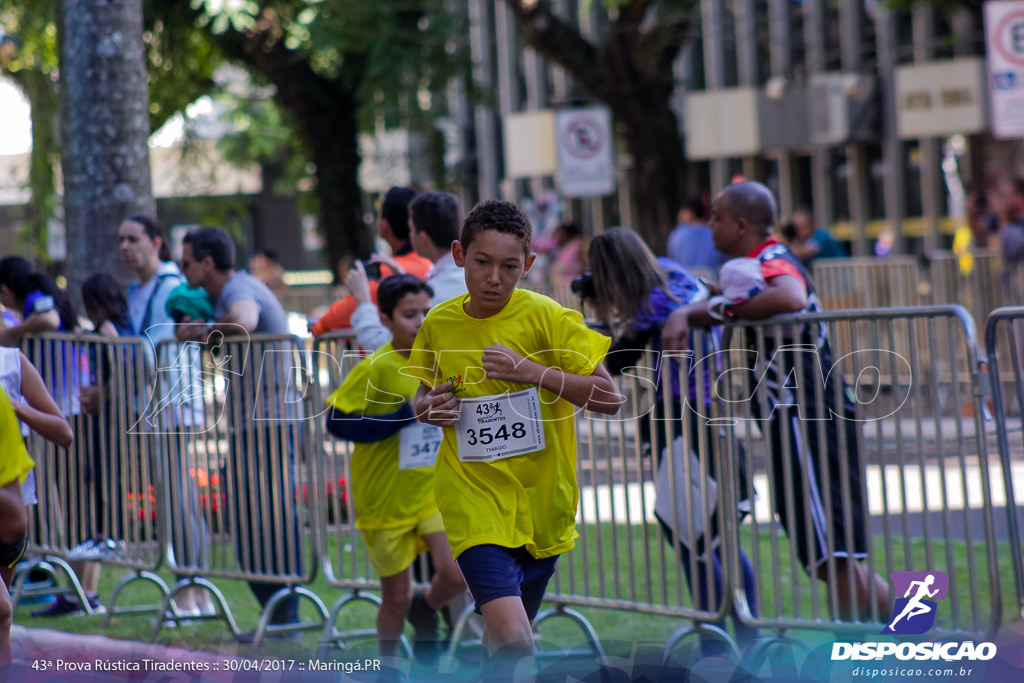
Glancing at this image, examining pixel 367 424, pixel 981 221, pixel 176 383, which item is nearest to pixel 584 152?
pixel 981 221

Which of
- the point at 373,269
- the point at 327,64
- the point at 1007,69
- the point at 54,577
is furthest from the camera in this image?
the point at 327,64

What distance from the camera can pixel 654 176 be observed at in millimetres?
17328

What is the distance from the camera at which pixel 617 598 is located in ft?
20.0

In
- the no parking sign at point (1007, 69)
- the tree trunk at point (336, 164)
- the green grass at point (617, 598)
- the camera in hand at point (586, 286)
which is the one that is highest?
the tree trunk at point (336, 164)

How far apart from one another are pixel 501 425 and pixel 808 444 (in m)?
1.72

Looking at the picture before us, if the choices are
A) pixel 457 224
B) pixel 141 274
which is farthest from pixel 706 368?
pixel 141 274

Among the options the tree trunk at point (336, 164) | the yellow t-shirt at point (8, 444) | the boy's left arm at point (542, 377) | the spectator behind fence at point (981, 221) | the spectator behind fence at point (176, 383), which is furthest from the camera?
the tree trunk at point (336, 164)

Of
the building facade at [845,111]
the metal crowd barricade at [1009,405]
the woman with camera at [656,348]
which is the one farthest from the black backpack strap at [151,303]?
the building facade at [845,111]

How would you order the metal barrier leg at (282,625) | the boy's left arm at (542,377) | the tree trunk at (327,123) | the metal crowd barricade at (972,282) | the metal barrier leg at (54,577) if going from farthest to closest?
the tree trunk at (327,123), the metal crowd barricade at (972,282), the metal barrier leg at (54,577), the metal barrier leg at (282,625), the boy's left arm at (542,377)

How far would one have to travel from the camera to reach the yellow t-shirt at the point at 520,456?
13.9ft

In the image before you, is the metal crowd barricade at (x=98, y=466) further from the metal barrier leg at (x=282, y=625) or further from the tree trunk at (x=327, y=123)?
the tree trunk at (x=327, y=123)

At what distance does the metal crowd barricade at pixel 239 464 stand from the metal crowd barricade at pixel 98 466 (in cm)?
14

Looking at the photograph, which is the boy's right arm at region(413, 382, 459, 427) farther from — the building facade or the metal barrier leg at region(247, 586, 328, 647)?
the building facade

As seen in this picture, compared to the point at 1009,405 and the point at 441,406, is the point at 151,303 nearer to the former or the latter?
the point at 441,406
